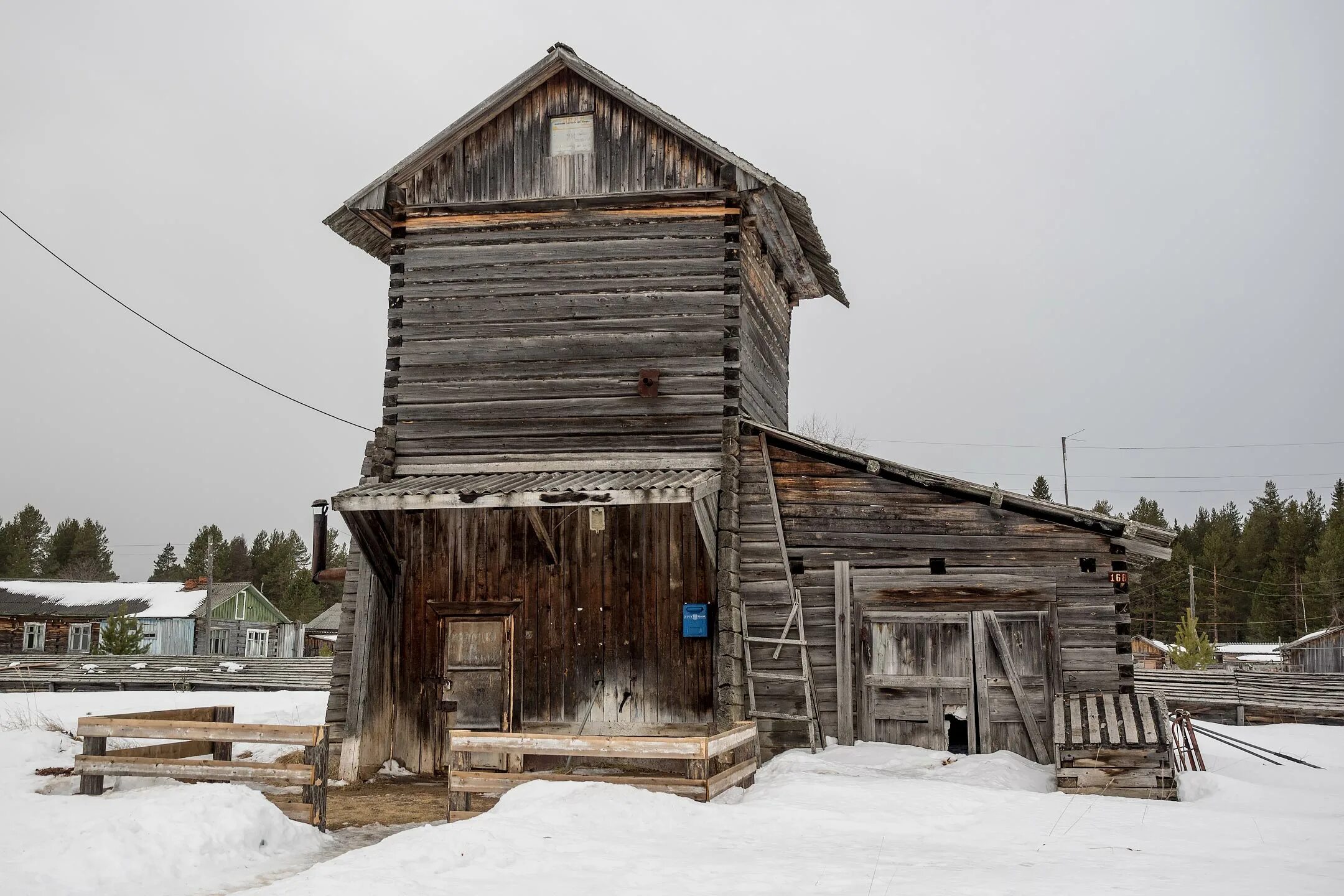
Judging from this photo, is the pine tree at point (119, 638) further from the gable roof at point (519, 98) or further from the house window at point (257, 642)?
the gable roof at point (519, 98)

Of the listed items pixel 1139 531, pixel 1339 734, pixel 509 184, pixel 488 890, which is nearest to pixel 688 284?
pixel 509 184

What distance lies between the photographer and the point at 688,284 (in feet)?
52.3

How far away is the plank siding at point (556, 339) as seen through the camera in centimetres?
1584

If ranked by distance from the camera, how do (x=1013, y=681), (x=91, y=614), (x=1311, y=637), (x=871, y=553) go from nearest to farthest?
(x=1013, y=681) < (x=871, y=553) < (x=1311, y=637) < (x=91, y=614)

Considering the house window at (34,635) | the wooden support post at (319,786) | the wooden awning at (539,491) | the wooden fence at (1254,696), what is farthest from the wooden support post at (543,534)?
the house window at (34,635)

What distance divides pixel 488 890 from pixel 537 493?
260 inches

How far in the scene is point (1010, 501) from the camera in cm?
1477

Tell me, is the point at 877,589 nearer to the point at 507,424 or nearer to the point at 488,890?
the point at 507,424

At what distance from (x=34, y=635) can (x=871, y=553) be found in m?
55.6

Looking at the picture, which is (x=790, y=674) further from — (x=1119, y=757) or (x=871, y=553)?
(x=1119, y=757)

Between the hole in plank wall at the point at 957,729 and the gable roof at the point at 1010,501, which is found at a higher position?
the gable roof at the point at 1010,501

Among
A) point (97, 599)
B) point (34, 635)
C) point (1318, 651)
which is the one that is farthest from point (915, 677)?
point (34, 635)

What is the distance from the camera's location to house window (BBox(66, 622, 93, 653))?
57500 millimetres

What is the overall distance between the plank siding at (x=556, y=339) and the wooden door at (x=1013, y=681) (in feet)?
14.9
